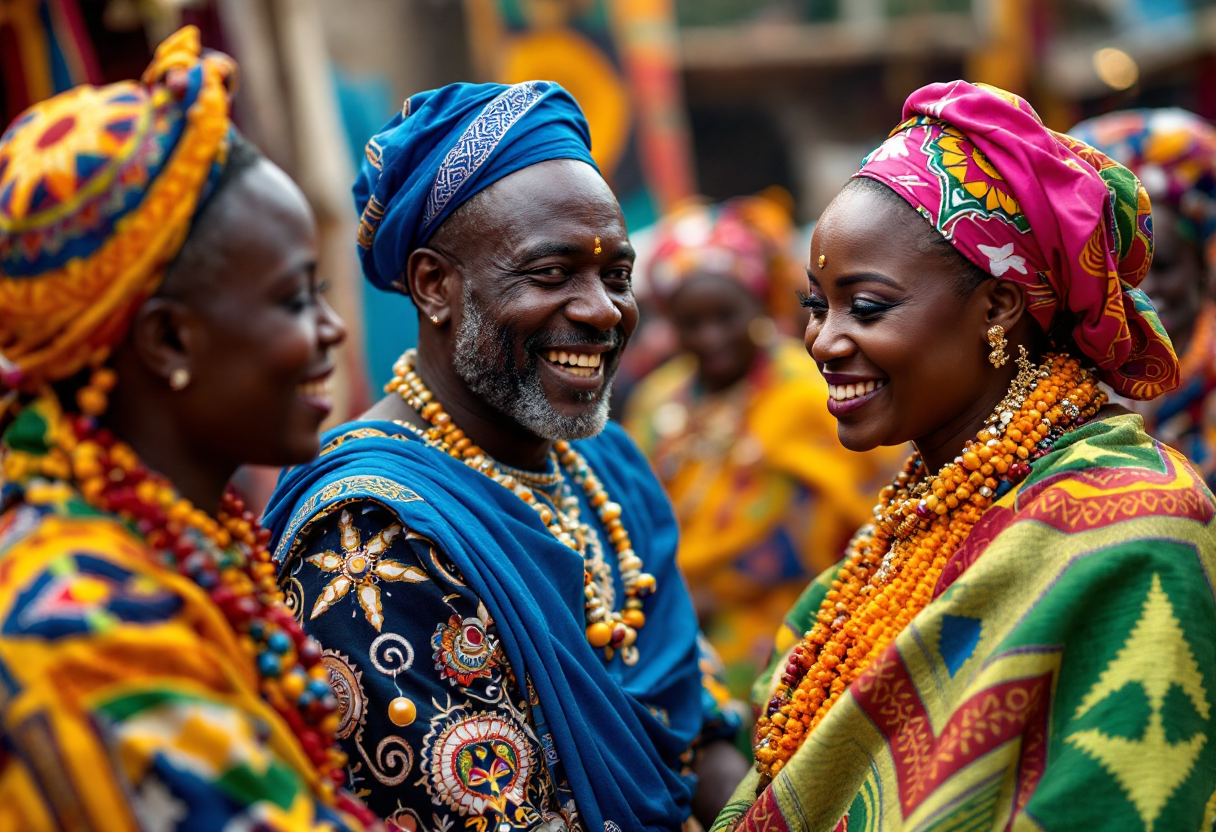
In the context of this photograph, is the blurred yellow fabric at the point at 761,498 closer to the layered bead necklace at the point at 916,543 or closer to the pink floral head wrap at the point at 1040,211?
the layered bead necklace at the point at 916,543

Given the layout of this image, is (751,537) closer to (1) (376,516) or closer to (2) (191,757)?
(1) (376,516)

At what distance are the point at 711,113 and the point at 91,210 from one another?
17.0 m

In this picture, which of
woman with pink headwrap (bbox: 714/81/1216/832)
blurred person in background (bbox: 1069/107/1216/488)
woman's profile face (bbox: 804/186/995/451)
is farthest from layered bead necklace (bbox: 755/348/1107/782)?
blurred person in background (bbox: 1069/107/1216/488)

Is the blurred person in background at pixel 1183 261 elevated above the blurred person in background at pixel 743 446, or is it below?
above

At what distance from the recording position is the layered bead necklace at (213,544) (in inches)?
79.5

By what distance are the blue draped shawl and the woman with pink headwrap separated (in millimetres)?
307

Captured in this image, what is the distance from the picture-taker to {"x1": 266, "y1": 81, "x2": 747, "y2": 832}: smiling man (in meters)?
2.85

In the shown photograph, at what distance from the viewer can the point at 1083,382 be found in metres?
2.92

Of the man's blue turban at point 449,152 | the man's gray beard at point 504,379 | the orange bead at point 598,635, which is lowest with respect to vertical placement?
the orange bead at point 598,635

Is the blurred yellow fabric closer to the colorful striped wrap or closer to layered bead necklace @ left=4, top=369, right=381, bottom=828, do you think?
the colorful striped wrap

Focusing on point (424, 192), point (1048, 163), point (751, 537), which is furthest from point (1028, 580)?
point (751, 537)

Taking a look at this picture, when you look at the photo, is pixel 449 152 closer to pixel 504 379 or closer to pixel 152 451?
pixel 504 379

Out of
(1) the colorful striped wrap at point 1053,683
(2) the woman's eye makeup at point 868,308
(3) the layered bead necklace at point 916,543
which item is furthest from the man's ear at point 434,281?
(1) the colorful striped wrap at point 1053,683

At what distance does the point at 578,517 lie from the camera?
365 centimetres
